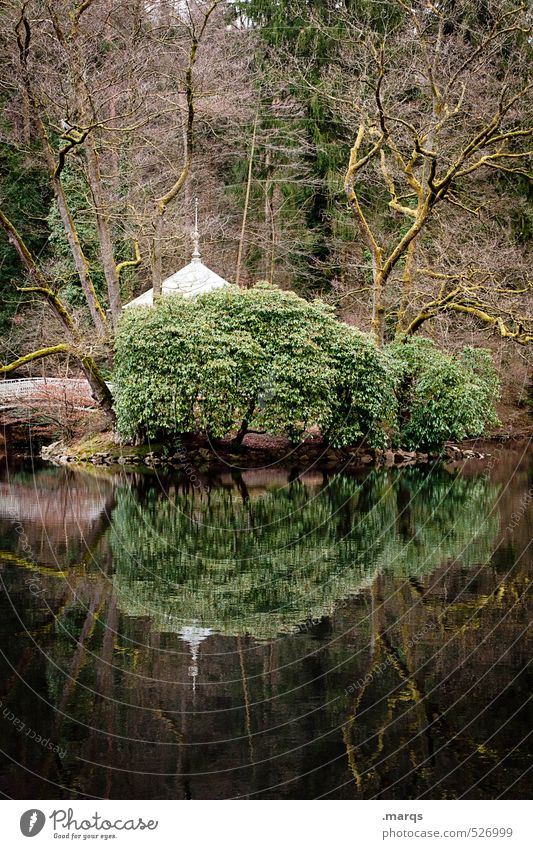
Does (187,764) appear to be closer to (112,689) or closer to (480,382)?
(112,689)

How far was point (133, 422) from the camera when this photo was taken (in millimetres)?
19047

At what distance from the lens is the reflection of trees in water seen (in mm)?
7941

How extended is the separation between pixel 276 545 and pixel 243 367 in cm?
824

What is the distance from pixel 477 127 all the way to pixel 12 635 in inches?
867

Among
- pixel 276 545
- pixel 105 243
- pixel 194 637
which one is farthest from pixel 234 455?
pixel 194 637

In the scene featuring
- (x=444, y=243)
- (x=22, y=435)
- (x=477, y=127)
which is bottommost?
(x=22, y=435)

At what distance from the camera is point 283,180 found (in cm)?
2983

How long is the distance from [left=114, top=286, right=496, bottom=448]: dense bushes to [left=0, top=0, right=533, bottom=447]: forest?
89mm

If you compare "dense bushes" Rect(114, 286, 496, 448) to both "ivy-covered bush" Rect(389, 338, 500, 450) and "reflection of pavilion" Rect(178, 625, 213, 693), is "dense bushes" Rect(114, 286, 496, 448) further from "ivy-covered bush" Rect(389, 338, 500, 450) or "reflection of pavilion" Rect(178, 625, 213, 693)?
"reflection of pavilion" Rect(178, 625, 213, 693)

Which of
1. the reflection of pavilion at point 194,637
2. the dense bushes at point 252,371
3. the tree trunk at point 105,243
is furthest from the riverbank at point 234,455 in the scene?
the reflection of pavilion at point 194,637

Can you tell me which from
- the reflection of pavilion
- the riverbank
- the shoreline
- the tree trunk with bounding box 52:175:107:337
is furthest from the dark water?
the tree trunk with bounding box 52:175:107:337
